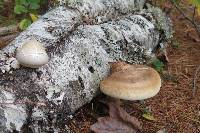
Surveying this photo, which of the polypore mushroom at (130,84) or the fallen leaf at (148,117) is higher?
the polypore mushroom at (130,84)

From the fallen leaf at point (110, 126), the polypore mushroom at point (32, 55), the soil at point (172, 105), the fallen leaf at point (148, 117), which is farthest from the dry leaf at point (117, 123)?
the polypore mushroom at point (32, 55)

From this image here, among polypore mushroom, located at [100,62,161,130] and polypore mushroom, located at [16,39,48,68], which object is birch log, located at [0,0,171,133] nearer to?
polypore mushroom, located at [16,39,48,68]

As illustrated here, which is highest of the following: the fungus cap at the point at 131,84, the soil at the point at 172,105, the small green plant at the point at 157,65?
the fungus cap at the point at 131,84

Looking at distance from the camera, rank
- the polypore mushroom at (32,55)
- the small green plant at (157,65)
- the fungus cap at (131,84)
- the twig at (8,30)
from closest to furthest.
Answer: the polypore mushroom at (32,55) < the fungus cap at (131,84) < the small green plant at (157,65) < the twig at (8,30)

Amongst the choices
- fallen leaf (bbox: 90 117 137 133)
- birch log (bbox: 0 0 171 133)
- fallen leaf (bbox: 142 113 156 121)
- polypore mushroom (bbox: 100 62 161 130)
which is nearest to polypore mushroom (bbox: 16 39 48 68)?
birch log (bbox: 0 0 171 133)

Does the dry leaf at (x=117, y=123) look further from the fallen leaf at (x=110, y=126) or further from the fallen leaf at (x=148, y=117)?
the fallen leaf at (x=148, y=117)

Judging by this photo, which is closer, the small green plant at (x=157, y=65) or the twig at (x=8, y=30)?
the small green plant at (x=157, y=65)

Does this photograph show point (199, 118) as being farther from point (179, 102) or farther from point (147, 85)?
point (147, 85)
